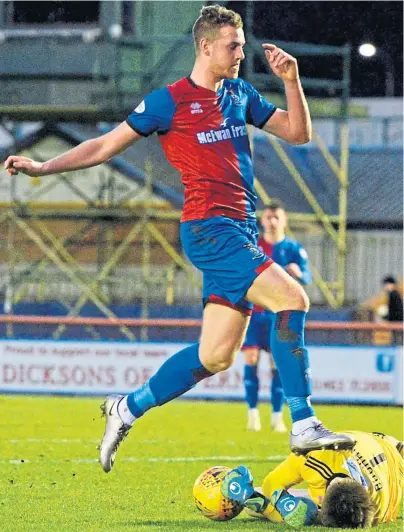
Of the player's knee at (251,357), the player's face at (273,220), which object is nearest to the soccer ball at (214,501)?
the player's face at (273,220)

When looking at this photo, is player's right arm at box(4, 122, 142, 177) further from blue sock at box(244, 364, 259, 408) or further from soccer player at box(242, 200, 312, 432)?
blue sock at box(244, 364, 259, 408)

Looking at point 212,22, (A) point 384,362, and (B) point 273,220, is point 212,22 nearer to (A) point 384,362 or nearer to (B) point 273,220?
(B) point 273,220

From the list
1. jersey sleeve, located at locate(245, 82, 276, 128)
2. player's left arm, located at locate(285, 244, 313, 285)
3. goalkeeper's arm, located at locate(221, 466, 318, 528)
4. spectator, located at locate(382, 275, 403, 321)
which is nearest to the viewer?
goalkeeper's arm, located at locate(221, 466, 318, 528)

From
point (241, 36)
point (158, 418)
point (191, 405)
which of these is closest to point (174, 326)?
point (191, 405)

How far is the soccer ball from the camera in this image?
7.18 metres

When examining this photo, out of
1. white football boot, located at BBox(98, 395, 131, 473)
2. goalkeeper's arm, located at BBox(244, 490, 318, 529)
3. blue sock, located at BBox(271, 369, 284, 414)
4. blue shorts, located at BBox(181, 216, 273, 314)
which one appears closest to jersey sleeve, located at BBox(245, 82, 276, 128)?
blue shorts, located at BBox(181, 216, 273, 314)

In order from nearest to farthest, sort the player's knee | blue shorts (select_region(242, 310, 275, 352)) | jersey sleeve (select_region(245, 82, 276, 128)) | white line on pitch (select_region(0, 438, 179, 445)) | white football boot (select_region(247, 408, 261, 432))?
jersey sleeve (select_region(245, 82, 276, 128)) < white line on pitch (select_region(0, 438, 179, 445)) < blue shorts (select_region(242, 310, 275, 352)) < white football boot (select_region(247, 408, 261, 432)) < the player's knee

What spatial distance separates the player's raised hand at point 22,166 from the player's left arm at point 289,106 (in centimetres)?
134

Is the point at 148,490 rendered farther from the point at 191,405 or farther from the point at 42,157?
the point at 42,157

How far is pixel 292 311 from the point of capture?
718cm

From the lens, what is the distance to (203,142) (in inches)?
295

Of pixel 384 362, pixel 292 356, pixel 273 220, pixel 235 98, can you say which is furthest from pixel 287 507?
pixel 384 362

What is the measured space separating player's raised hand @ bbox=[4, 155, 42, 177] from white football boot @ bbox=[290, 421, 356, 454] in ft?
6.53

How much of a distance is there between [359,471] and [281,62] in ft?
7.12
